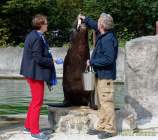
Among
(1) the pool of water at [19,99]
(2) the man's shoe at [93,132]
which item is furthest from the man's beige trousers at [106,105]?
(1) the pool of water at [19,99]

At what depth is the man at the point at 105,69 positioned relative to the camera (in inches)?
322

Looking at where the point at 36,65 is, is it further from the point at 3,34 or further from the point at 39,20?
the point at 3,34

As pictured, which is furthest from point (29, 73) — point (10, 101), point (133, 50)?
point (10, 101)

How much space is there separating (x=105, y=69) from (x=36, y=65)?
98cm

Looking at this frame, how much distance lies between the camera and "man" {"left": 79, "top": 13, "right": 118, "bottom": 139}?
8.18 meters

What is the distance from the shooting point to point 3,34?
34719 mm

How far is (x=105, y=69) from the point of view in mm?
8281

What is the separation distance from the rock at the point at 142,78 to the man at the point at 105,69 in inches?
49.1

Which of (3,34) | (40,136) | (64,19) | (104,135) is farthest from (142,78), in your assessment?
(64,19)

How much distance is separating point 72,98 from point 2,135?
4.21 ft

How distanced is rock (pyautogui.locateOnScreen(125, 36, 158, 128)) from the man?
125 centimetres

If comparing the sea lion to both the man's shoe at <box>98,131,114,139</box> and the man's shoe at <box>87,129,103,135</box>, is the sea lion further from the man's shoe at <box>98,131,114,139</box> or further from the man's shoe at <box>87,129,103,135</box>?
the man's shoe at <box>98,131,114,139</box>

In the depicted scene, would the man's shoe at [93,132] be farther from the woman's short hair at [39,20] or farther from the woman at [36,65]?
the woman's short hair at [39,20]

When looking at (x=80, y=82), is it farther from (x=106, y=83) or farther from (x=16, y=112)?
(x=16, y=112)
